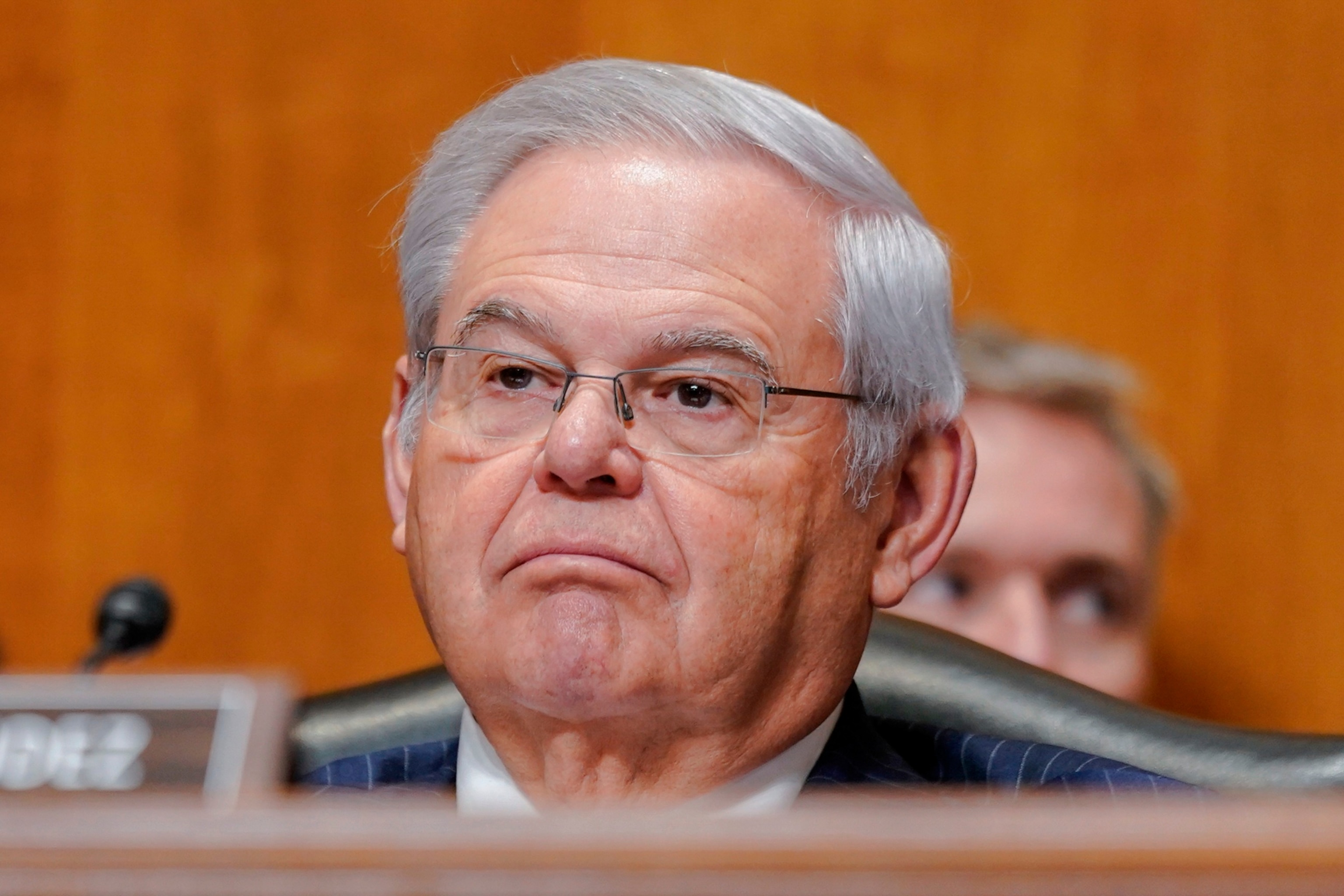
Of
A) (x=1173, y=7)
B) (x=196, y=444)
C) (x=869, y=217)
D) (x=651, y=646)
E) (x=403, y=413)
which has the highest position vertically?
(x=1173, y=7)

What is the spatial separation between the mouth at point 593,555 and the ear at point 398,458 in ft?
0.84

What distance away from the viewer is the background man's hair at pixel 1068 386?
85.2 inches

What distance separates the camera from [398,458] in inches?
52.9

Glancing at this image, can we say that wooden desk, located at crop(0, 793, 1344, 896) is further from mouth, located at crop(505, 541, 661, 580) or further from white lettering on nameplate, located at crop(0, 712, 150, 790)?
mouth, located at crop(505, 541, 661, 580)

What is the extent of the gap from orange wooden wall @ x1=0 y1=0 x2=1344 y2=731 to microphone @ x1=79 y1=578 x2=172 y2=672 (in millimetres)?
1027

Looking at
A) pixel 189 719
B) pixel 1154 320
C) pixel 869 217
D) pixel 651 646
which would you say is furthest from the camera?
pixel 1154 320

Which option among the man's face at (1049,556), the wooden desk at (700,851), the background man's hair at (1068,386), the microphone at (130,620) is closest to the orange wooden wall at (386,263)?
the background man's hair at (1068,386)

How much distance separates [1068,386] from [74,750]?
5.63ft

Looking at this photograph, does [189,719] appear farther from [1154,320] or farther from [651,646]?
[1154,320]

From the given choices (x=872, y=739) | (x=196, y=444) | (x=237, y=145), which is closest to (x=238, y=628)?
(x=196, y=444)

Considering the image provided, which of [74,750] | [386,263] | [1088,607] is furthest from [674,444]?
[386,263]

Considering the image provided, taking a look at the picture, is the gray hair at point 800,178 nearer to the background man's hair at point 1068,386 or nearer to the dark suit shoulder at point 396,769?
the dark suit shoulder at point 396,769

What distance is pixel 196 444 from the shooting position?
98.9 inches

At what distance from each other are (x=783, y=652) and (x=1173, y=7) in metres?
1.68
